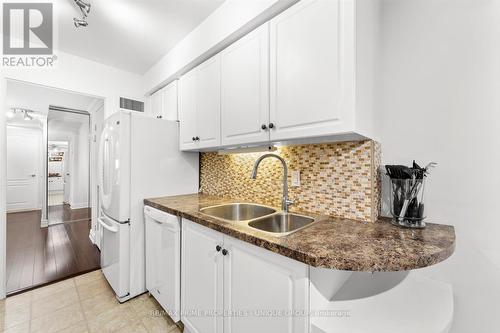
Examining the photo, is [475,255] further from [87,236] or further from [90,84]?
[87,236]

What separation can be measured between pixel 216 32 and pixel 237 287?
1.88 m

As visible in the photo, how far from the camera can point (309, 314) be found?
818mm

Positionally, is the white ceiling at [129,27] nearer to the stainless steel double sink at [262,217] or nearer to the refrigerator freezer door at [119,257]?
the stainless steel double sink at [262,217]

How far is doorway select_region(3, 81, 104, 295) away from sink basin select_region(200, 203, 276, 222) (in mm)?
1952

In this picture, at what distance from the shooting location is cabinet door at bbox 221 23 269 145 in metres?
1.41

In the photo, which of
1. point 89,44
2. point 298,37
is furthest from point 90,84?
point 298,37

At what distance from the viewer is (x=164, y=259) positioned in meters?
1.68

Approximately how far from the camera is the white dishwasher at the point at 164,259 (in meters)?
1.54

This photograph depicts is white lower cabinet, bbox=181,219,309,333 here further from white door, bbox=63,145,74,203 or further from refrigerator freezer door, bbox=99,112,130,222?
white door, bbox=63,145,74,203

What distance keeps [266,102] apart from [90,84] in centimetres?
246

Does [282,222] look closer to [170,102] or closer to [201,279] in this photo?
[201,279]

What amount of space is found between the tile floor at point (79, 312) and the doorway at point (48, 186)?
0.26 meters

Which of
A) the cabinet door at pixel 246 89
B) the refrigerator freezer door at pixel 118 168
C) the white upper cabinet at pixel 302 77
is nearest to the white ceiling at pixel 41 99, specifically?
the refrigerator freezer door at pixel 118 168

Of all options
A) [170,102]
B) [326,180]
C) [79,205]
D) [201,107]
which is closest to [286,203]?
[326,180]
